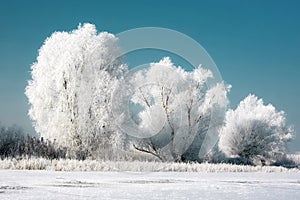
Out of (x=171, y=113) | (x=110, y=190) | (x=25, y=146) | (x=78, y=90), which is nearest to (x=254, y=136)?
(x=171, y=113)

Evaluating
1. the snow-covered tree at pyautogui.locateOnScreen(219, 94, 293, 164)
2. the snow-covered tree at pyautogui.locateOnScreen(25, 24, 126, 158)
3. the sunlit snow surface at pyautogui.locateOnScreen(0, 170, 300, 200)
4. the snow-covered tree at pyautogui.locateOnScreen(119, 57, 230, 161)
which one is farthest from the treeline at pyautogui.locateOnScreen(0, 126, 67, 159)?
the snow-covered tree at pyautogui.locateOnScreen(219, 94, 293, 164)

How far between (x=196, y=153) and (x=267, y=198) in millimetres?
23978

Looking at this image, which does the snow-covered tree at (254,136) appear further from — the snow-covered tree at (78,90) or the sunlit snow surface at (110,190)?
the sunlit snow surface at (110,190)

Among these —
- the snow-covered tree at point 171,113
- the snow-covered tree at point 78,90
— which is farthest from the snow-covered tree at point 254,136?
the snow-covered tree at point 78,90

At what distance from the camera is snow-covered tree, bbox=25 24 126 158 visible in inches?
1128

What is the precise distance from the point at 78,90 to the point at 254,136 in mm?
21746

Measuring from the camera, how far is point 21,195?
1066cm

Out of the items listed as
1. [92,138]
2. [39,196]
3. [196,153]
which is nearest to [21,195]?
[39,196]

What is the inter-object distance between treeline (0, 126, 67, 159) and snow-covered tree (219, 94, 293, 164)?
1993 cm

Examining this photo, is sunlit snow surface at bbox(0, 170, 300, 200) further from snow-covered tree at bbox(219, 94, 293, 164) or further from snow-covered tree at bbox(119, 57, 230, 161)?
snow-covered tree at bbox(219, 94, 293, 164)

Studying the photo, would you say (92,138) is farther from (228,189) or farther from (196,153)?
(228,189)

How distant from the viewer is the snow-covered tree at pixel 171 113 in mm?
34031

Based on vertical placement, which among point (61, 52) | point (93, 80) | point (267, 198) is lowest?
point (267, 198)

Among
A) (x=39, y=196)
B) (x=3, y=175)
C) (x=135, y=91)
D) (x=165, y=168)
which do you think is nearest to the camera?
(x=39, y=196)
